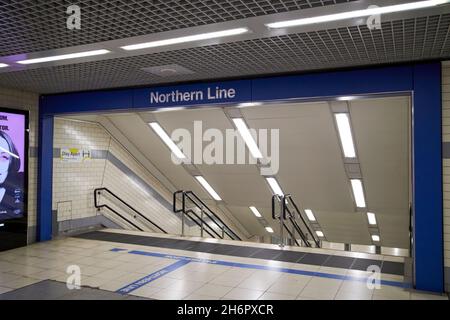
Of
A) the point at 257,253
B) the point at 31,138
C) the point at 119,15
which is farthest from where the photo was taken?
the point at 31,138

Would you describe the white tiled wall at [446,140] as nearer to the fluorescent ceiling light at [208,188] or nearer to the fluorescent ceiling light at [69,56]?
the fluorescent ceiling light at [69,56]

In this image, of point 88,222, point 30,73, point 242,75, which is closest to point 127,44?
point 242,75

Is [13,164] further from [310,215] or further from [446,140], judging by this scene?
[310,215]

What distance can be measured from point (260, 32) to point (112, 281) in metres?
3.37

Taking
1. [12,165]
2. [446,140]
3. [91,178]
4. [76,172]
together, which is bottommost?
[91,178]

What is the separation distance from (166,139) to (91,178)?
1802mm

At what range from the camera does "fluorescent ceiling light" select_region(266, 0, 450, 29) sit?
260cm

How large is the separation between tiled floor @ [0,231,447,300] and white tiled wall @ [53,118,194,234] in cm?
140

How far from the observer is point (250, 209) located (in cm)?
1057

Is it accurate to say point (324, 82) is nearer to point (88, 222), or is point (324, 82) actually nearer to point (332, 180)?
point (332, 180)

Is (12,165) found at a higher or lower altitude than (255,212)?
higher

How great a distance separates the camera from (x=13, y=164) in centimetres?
604

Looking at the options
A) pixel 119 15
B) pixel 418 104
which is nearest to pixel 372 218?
pixel 418 104

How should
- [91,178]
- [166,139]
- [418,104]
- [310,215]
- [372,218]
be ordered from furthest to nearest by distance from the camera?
[310,215] < [372,218] < [166,139] < [91,178] < [418,104]
